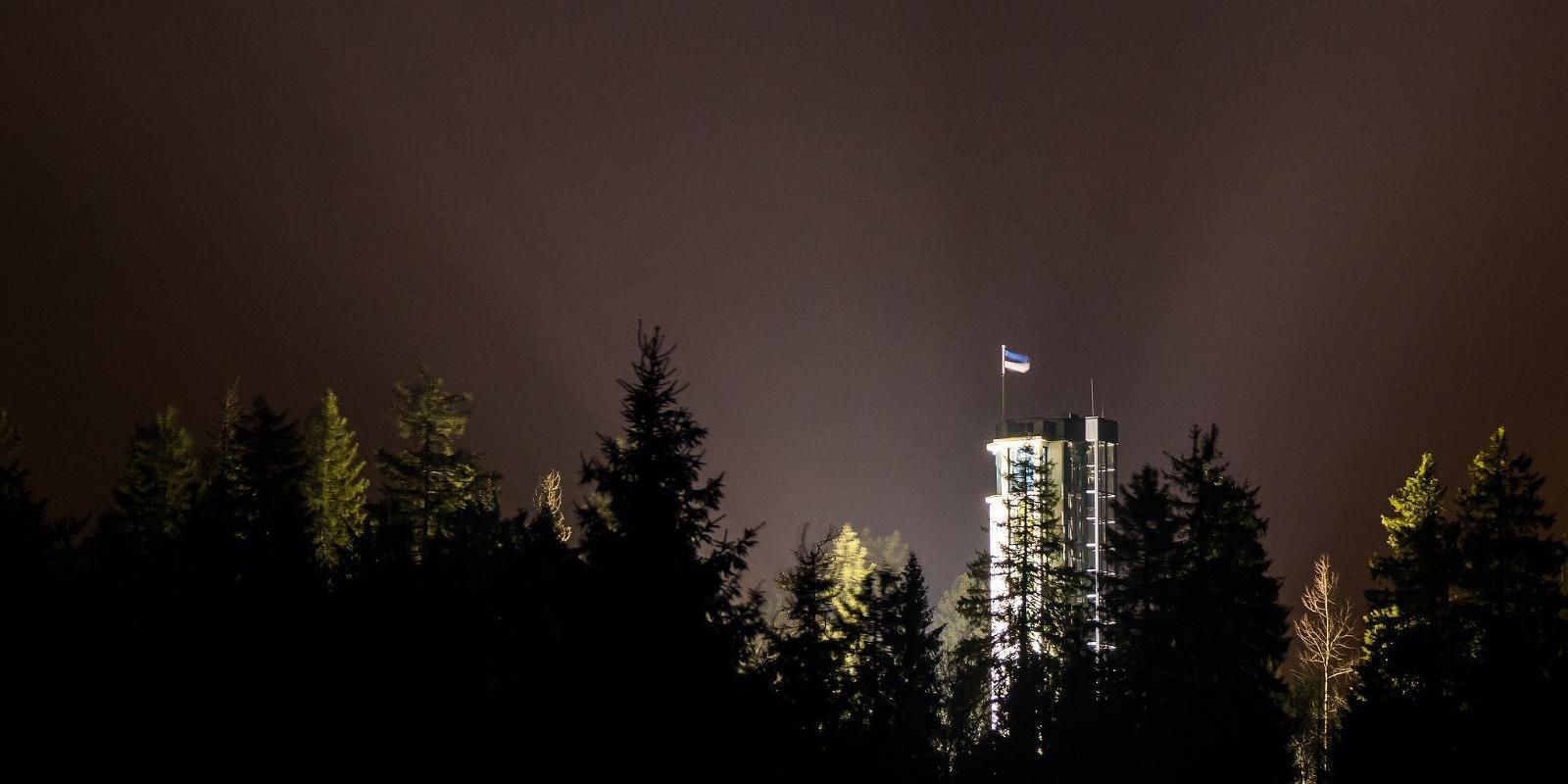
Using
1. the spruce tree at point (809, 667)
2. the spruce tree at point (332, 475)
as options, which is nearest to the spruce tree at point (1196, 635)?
the spruce tree at point (809, 667)

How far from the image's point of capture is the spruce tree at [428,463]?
60719 mm

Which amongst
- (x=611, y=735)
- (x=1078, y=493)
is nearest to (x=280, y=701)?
(x=611, y=735)

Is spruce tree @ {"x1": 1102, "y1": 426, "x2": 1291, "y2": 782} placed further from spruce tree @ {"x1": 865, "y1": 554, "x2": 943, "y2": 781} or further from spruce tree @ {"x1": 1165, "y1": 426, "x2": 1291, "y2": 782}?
spruce tree @ {"x1": 865, "y1": 554, "x2": 943, "y2": 781}

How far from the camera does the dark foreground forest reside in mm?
23000

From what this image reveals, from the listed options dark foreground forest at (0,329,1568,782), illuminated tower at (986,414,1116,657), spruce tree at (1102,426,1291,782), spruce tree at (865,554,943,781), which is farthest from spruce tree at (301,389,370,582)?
illuminated tower at (986,414,1116,657)

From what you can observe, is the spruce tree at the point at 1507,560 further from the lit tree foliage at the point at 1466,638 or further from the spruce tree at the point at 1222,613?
the spruce tree at the point at 1222,613

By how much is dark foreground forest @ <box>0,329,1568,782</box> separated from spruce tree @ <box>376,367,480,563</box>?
0.47ft

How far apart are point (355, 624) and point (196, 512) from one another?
13.6 m

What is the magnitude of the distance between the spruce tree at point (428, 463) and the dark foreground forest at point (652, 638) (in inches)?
5.6

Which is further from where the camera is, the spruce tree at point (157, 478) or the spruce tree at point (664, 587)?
the spruce tree at point (157, 478)

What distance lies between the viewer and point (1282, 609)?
46125 mm

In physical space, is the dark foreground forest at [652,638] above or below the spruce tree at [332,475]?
below

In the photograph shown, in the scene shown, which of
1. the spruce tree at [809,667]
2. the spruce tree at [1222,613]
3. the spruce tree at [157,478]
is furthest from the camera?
the spruce tree at [157,478]

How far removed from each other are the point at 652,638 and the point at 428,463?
41438mm
